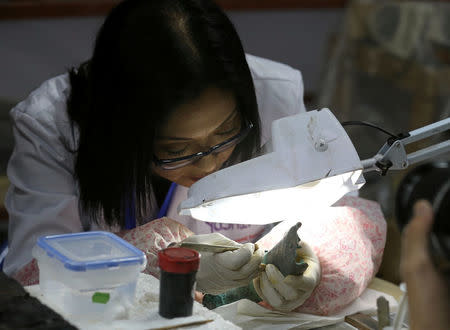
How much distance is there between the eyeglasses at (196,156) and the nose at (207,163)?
0.04 feet

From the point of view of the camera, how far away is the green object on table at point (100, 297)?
4.62 feet

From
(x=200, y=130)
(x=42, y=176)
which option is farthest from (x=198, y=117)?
(x=42, y=176)

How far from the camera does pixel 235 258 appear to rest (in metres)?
1.60

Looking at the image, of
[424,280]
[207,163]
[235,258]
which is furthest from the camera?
[207,163]

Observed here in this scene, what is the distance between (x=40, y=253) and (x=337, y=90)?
3.98 metres

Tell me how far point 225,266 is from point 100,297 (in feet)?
1.07

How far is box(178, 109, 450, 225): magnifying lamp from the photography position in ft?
4.57

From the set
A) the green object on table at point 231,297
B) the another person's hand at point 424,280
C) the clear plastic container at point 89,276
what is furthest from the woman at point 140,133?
the another person's hand at point 424,280

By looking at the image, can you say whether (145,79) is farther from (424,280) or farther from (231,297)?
(424,280)

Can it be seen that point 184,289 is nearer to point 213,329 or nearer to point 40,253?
point 213,329

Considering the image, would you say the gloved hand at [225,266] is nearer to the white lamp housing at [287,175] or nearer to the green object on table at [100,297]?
the white lamp housing at [287,175]

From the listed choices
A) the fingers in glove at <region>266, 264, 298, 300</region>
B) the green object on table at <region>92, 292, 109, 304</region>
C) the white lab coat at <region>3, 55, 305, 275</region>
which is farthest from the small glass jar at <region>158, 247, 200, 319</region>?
the white lab coat at <region>3, 55, 305, 275</region>

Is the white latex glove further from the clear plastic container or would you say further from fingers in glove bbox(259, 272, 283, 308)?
the clear plastic container

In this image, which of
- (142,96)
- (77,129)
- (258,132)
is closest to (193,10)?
(142,96)
